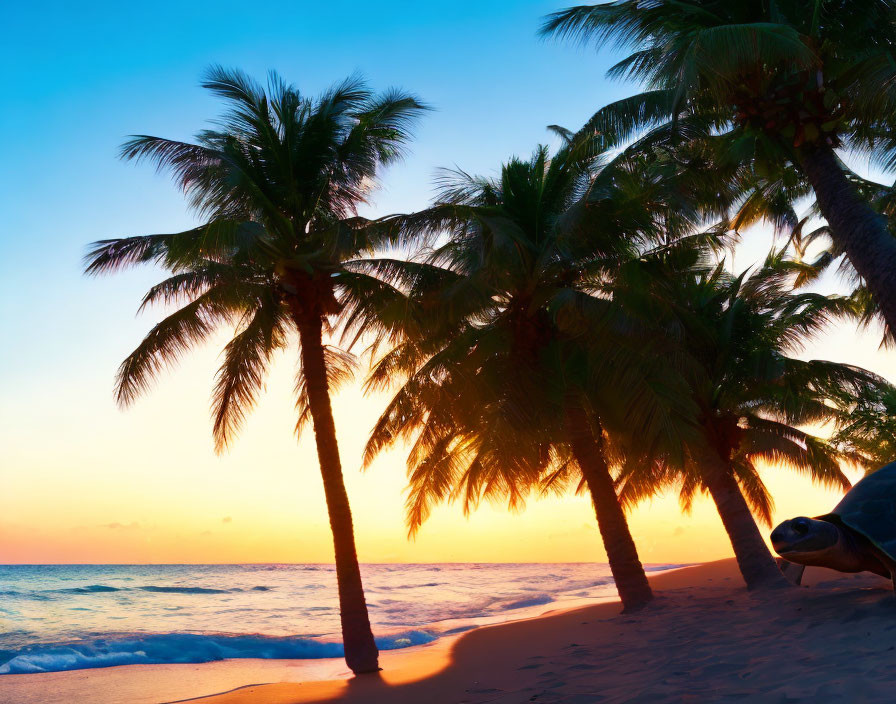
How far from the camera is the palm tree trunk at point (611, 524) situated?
1165 centimetres

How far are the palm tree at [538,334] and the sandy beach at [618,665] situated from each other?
7.37 ft

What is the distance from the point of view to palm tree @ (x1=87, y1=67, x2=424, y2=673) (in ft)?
34.8

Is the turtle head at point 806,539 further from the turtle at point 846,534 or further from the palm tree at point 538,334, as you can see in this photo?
the palm tree at point 538,334

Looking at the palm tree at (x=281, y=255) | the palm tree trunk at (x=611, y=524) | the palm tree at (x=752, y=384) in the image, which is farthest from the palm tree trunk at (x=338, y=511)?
the palm tree at (x=752, y=384)

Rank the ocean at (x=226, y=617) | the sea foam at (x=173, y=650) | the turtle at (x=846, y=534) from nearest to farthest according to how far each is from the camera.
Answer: the turtle at (x=846, y=534)
the sea foam at (x=173, y=650)
the ocean at (x=226, y=617)

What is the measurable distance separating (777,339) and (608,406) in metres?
4.43

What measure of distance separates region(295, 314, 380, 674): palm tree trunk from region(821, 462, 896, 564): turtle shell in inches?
258

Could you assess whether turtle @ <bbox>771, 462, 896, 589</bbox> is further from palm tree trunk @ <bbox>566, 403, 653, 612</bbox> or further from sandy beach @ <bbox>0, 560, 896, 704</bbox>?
palm tree trunk @ <bbox>566, 403, 653, 612</bbox>

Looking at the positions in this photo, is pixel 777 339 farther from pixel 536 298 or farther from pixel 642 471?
pixel 536 298

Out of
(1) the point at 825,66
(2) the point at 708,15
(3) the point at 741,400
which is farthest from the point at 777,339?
(2) the point at 708,15

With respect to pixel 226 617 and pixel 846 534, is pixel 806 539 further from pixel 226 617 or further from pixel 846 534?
pixel 226 617

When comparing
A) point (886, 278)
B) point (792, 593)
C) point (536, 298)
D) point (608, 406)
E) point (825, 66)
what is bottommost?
point (792, 593)

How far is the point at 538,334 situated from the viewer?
477 inches

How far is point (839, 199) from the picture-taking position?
9953mm
